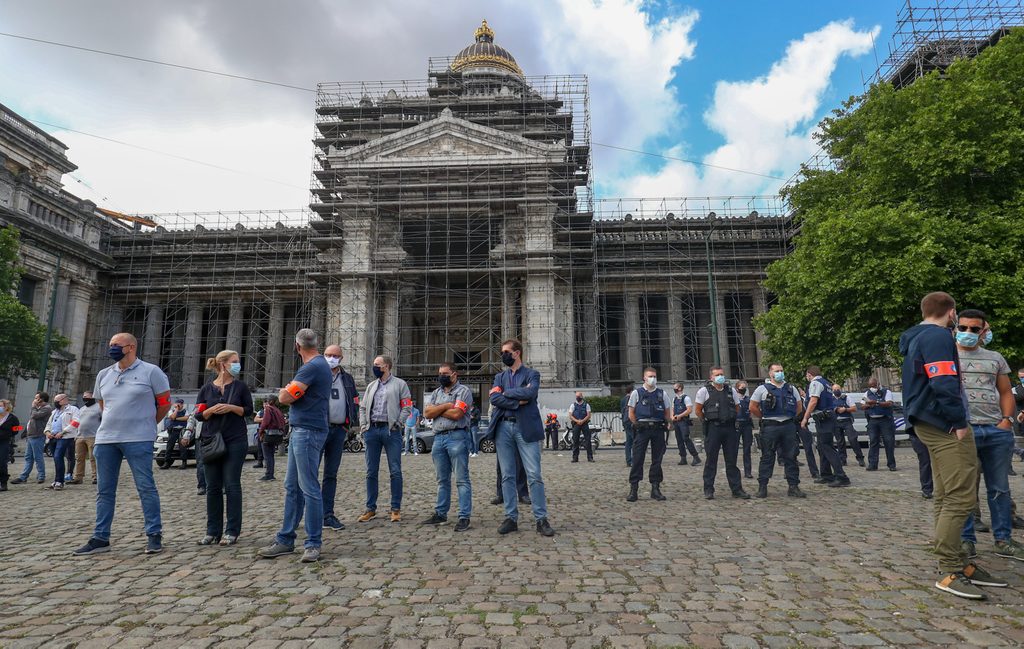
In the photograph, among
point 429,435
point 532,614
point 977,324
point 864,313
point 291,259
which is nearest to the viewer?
A: point 532,614

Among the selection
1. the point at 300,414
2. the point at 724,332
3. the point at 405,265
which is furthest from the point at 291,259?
the point at 300,414

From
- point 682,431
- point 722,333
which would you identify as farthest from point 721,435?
point 722,333

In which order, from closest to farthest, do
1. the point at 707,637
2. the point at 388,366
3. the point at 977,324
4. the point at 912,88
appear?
the point at 707,637 < the point at 977,324 < the point at 388,366 < the point at 912,88

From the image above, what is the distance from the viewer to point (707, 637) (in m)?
3.48

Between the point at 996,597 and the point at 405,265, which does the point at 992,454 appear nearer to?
the point at 996,597

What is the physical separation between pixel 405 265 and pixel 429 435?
56.0ft

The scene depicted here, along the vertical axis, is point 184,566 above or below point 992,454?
below

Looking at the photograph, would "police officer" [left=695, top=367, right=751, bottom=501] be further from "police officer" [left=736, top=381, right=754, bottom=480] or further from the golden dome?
the golden dome

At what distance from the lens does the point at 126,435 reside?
594 centimetres

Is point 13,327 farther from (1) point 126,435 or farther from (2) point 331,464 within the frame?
(2) point 331,464

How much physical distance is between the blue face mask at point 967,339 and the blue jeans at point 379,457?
5731mm

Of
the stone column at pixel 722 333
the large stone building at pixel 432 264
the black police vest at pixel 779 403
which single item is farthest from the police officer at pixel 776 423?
the stone column at pixel 722 333

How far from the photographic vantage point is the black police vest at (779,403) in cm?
909

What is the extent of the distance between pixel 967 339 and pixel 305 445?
597 centimetres
